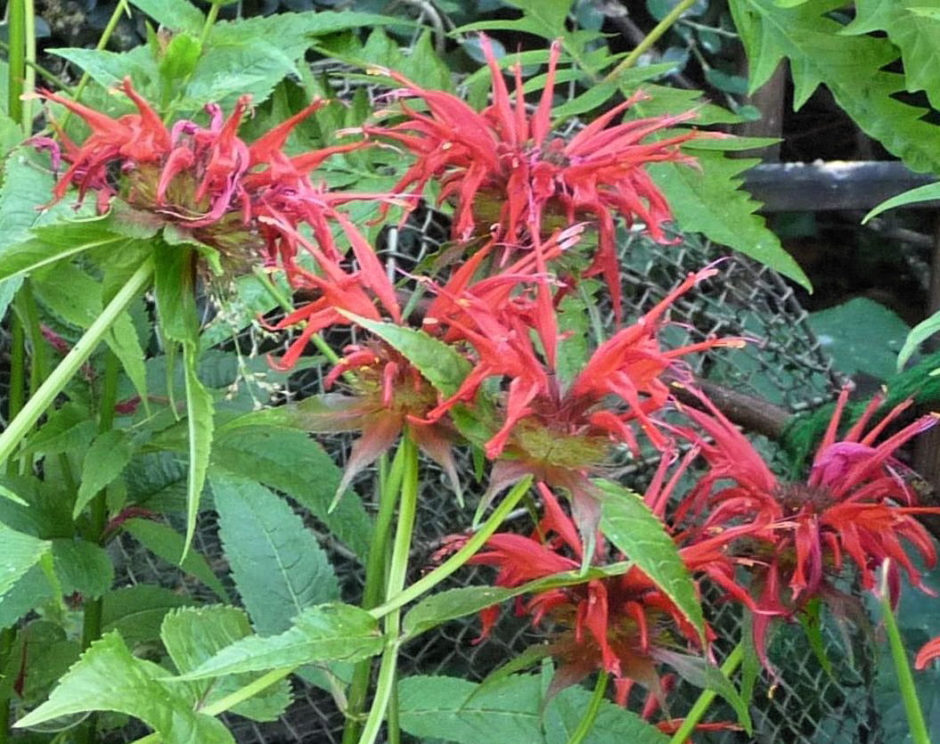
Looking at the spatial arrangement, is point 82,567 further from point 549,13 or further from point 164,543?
point 549,13

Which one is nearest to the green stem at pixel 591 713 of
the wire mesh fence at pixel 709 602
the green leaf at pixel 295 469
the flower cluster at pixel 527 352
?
the flower cluster at pixel 527 352

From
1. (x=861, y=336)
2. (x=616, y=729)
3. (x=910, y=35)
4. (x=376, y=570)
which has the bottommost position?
(x=861, y=336)

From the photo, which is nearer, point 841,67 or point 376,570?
point 376,570

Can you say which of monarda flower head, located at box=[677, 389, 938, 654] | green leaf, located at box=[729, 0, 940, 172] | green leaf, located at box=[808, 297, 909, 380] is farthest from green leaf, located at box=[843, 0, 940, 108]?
green leaf, located at box=[808, 297, 909, 380]

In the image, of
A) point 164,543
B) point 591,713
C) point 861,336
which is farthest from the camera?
point 861,336

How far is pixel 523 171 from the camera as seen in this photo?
441 millimetres

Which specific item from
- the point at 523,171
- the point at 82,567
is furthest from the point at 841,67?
the point at 82,567

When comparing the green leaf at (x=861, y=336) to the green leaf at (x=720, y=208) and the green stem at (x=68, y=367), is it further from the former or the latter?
the green stem at (x=68, y=367)

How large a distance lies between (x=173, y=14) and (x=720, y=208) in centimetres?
26

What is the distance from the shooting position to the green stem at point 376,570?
38 centimetres

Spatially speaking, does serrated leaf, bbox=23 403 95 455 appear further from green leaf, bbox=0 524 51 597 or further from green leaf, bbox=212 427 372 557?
green leaf, bbox=0 524 51 597

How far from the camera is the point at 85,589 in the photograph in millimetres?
465

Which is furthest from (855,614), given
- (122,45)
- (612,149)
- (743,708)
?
(122,45)

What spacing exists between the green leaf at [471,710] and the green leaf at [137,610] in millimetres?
137
